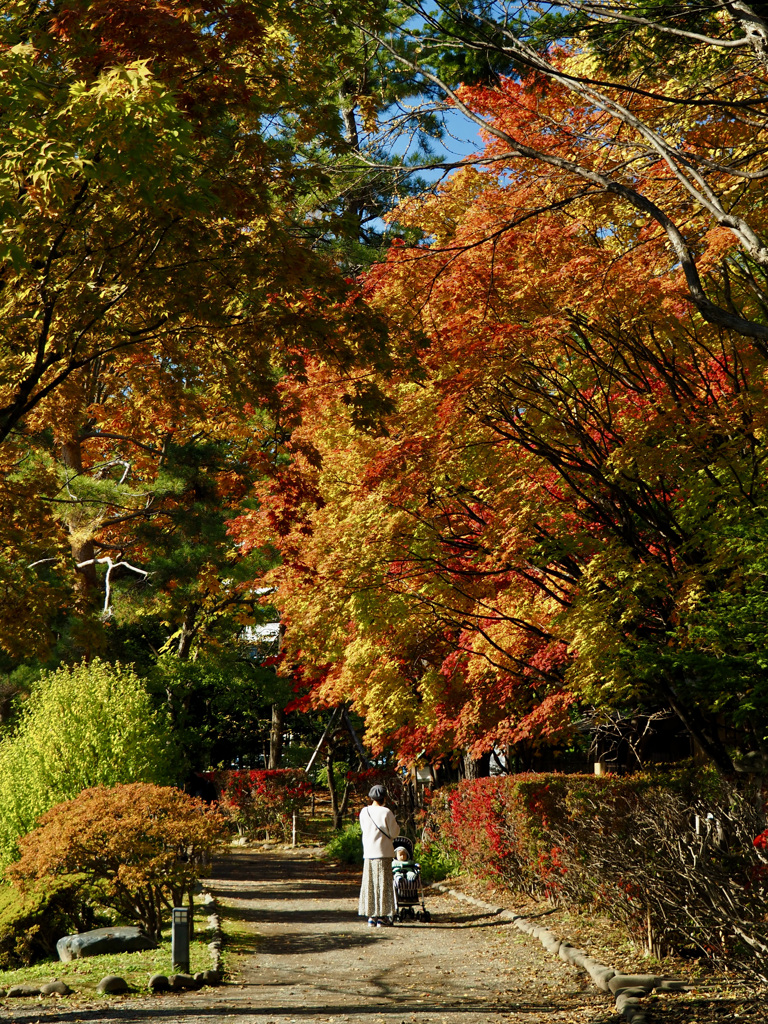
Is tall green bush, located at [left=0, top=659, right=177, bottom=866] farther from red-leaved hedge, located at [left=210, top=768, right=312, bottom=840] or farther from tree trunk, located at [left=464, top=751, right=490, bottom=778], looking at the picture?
red-leaved hedge, located at [left=210, top=768, right=312, bottom=840]

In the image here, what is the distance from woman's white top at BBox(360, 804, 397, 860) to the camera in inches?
464

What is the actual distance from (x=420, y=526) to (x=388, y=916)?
507 cm

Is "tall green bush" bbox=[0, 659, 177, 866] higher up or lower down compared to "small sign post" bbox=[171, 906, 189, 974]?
higher up

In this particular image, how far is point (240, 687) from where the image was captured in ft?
101

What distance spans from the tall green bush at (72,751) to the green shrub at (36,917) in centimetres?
132

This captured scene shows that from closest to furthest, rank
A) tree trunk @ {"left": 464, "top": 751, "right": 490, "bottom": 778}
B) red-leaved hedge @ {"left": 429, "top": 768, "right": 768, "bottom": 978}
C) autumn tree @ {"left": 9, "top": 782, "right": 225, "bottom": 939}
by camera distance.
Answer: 1. red-leaved hedge @ {"left": 429, "top": 768, "right": 768, "bottom": 978}
2. autumn tree @ {"left": 9, "top": 782, "right": 225, "bottom": 939}
3. tree trunk @ {"left": 464, "top": 751, "right": 490, "bottom": 778}

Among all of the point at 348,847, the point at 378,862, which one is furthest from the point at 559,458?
the point at 348,847

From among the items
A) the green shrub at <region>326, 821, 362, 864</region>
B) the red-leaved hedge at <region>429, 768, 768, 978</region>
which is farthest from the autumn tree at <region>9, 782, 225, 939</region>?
the green shrub at <region>326, 821, 362, 864</region>

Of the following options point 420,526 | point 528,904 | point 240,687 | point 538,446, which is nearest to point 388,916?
point 528,904

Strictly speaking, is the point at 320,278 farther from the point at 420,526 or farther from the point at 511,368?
the point at 420,526

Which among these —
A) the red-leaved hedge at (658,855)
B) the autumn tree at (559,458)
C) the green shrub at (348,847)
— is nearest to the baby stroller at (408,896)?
the red-leaved hedge at (658,855)

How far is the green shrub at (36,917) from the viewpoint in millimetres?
10648

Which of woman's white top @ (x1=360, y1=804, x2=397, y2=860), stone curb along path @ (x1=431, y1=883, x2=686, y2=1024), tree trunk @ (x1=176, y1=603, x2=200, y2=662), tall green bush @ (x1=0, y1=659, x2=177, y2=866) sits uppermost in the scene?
tree trunk @ (x1=176, y1=603, x2=200, y2=662)

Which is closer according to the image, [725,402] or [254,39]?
[254,39]
